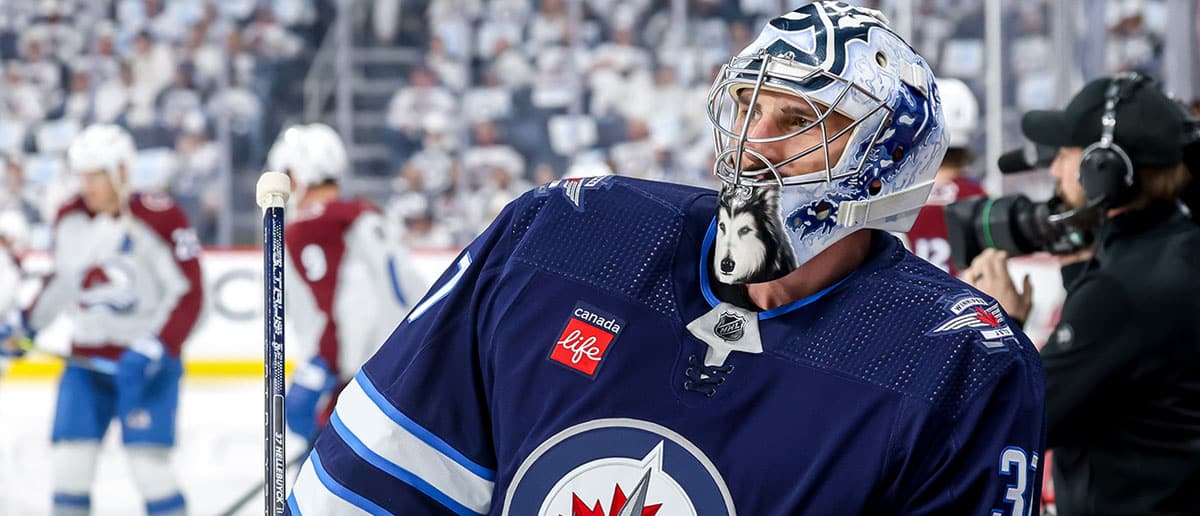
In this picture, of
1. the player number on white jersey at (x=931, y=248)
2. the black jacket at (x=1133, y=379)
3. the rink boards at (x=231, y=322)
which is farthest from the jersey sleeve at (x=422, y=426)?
the rink boards at (x=231, y=322)

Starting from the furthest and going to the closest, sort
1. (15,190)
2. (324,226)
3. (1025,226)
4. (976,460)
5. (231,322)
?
1. (15,190)
2. (231,322)
3. (324,226)
4. (1025,226)
5. (976,460)

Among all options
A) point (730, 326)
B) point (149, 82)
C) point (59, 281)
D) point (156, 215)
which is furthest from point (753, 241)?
point (149, 82)

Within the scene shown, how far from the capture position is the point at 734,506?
1252 mm

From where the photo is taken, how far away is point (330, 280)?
4.57 m

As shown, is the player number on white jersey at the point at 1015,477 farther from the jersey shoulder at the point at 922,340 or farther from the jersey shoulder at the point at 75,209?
the jersey shoulder at the point at 75,209

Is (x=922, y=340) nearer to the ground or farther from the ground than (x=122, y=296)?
farther from the ground

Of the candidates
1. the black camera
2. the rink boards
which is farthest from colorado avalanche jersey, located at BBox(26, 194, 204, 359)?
the black camera

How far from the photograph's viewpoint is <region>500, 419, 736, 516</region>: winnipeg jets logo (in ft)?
4.14

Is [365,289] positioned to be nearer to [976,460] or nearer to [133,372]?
[133,372]

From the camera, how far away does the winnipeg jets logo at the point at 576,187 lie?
54.7 inches

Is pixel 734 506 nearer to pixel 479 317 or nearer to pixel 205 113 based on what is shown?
pixel 479 317

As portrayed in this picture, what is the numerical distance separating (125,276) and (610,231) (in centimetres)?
372

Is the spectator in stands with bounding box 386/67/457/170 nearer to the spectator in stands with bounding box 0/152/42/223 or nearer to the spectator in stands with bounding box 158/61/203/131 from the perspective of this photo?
the spectator in stands with bounding box 158/61/203/131

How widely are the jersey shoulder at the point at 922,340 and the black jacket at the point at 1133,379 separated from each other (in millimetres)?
742
